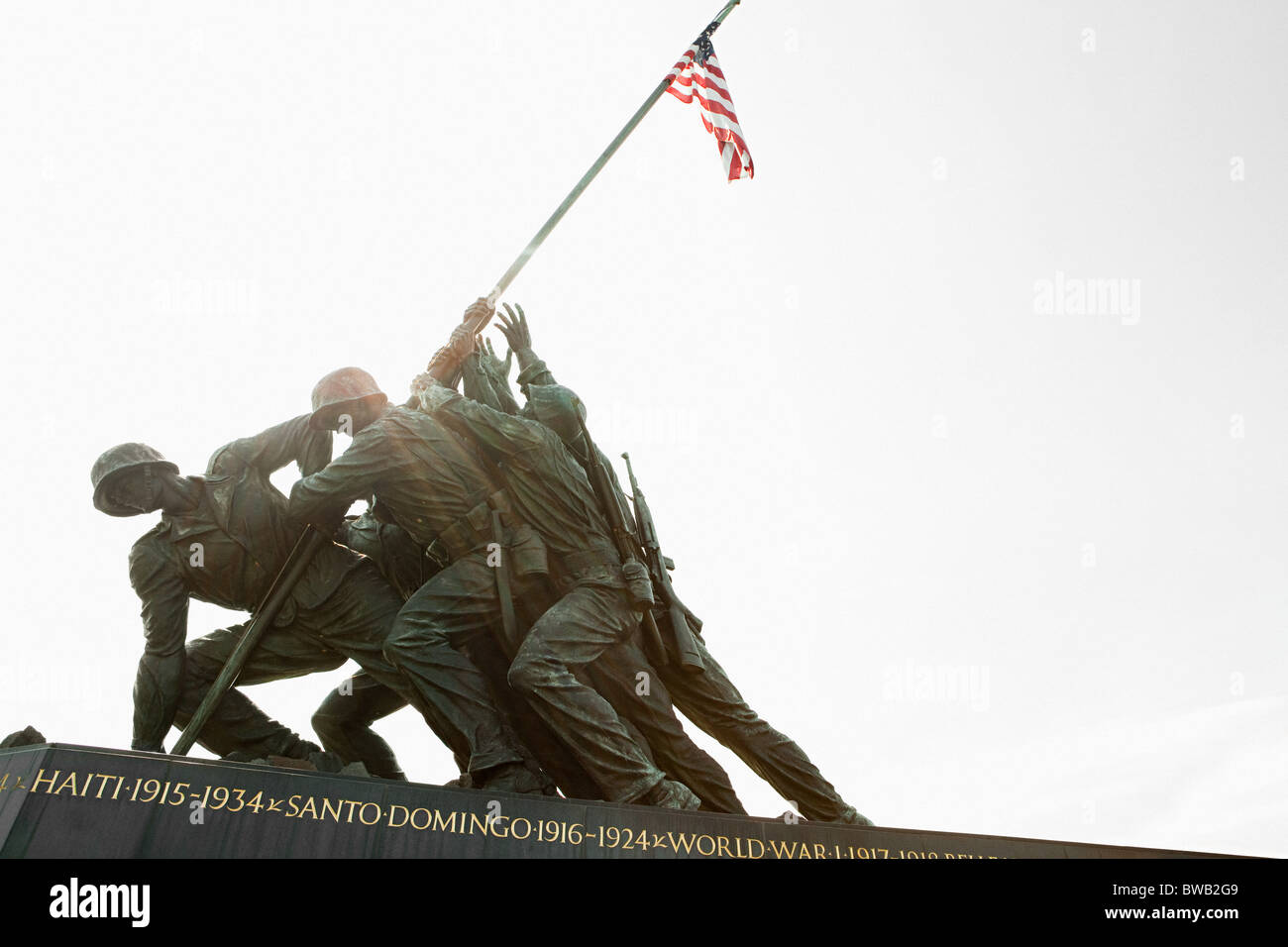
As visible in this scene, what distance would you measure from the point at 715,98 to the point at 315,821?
10746 mm

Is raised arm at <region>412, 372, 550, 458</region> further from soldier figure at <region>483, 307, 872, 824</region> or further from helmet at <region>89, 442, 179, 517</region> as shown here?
helmet at <region>89, 442, 179, 517</region>

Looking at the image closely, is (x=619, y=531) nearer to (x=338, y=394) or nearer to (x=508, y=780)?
(x=508, y=780)

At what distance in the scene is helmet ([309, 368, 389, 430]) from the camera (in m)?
9.02

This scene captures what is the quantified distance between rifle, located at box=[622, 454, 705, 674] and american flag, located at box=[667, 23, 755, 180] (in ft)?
18.9

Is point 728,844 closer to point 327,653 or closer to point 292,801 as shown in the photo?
point 292,801

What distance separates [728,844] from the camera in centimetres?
656

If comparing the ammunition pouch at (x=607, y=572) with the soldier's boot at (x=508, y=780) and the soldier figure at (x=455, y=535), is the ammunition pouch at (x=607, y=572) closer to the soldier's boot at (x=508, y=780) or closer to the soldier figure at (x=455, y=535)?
the soldier figure at (x=455, y=535)

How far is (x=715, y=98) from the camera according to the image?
13148mm

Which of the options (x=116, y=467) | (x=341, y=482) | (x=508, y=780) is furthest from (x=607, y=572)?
(x=116, y=467)

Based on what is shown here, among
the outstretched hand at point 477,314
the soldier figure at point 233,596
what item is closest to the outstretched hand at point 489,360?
the outstretched hand at point 477,314

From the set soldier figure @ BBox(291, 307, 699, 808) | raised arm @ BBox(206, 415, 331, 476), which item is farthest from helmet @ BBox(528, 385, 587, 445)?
raised arm @ BBox(206, 415, 331, 476)
